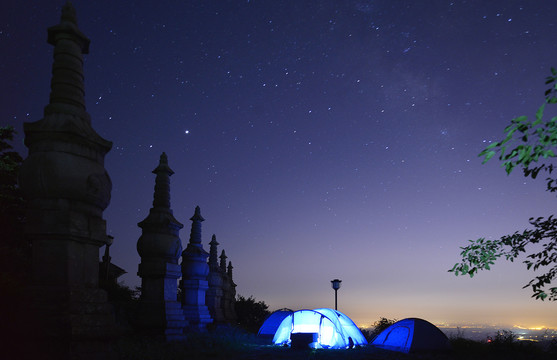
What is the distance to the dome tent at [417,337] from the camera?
16.2 metres

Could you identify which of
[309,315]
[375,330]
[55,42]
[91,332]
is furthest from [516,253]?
[375,330]

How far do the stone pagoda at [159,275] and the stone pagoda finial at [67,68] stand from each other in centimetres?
516

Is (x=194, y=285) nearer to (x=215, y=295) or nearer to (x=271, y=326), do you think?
(x=215, y=295)

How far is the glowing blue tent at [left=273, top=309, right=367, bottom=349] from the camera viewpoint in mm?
18156

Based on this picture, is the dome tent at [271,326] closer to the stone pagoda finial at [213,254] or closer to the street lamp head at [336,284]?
the street lamp head at [336,284]

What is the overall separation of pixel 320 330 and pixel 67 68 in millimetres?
15355

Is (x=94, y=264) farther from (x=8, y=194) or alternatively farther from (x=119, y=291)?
(x=119, y=291)

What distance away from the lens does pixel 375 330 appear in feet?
82.4

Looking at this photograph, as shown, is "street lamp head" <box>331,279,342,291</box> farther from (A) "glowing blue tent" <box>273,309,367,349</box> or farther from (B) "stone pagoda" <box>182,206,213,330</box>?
(B) "stone pagoda" <box>182,206,213,330</box>

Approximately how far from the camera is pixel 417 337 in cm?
1638

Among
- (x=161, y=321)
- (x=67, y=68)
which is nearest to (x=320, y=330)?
(x=161, y=321)

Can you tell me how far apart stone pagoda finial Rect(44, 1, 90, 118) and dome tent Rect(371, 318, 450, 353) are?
14.6 m

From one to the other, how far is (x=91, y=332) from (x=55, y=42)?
6068 millimetres

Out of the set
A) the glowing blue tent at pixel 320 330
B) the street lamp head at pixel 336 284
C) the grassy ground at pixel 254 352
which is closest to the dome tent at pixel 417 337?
the grassy ground at pixel 254 352
